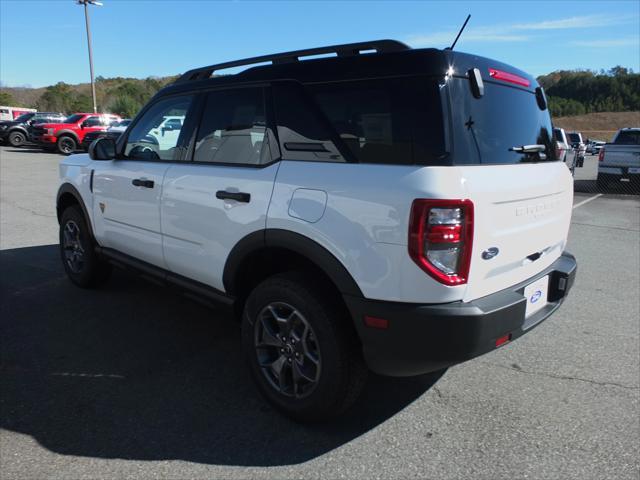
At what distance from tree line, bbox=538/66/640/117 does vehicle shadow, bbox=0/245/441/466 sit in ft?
369

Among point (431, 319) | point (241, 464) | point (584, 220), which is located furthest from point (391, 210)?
point (584, 220)

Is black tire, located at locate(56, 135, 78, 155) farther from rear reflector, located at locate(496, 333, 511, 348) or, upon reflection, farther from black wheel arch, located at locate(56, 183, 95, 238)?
rear reflector, located at locate(496, 333, 511, 348)

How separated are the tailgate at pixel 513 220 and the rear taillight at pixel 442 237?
0.18 feet

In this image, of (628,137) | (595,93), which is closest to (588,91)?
(595,93)

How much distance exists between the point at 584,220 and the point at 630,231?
107cm

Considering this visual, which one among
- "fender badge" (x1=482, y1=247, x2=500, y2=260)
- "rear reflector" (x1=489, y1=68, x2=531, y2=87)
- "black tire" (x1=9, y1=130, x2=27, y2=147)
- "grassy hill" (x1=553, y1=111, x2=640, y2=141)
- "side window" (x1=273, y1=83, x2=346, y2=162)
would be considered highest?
"grassy hill" (x1=553, y1=111, x2=640, y2=141)

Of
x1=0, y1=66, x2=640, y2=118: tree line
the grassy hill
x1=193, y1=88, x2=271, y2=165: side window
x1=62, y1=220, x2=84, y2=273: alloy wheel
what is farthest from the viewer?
x1=0, y1=66, x2=640, y2=118: tree line

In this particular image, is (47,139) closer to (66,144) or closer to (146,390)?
(66,144)

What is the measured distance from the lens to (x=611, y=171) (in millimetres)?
13750

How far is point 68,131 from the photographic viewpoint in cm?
2106

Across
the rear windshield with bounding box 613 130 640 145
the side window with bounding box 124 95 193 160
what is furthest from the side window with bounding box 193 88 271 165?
the rear windshield with bounding box 613 130 640 145

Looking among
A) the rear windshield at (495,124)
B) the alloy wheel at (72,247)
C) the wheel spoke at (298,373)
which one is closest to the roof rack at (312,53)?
the rear windshield at (495,124)

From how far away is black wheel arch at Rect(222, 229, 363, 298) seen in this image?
7.57ft

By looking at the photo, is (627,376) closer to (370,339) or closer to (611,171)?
(370,339)
